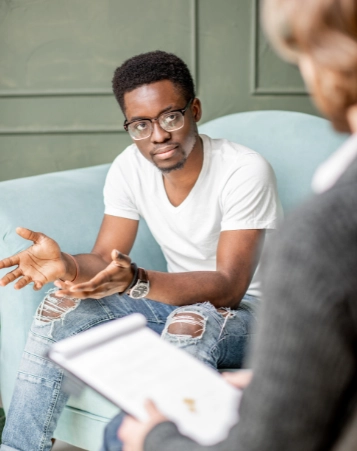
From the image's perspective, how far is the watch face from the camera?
55.1 inches

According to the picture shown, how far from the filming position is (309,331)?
554mm

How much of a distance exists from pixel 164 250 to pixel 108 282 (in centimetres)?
51

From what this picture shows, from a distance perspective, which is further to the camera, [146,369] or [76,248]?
[76,248]

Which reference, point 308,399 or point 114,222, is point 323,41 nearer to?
point 308,399

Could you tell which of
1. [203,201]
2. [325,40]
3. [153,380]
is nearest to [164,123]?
[203,201]

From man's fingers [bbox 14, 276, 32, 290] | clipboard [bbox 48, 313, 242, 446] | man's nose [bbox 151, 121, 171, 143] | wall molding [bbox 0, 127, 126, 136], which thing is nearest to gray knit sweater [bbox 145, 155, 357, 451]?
clipboard [bbox 48, 313, 242, 446]

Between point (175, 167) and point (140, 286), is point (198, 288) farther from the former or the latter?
point (175, 167)

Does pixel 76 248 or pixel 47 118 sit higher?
pixel 47 118

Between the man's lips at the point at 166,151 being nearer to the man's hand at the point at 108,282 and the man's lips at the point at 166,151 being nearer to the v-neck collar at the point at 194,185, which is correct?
the v-neck collar at the point at 194,185

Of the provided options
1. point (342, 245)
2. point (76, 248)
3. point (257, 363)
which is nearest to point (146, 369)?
point (257, 363)

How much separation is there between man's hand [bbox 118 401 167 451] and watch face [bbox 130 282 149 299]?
64 centimetres

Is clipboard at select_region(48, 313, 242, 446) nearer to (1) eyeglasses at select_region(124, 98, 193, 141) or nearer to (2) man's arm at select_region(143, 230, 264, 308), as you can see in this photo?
(2) man's arm at select_region(143, 230, 264, 308)

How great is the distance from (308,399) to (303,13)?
37 cm

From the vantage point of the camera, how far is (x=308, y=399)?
0.57 m
